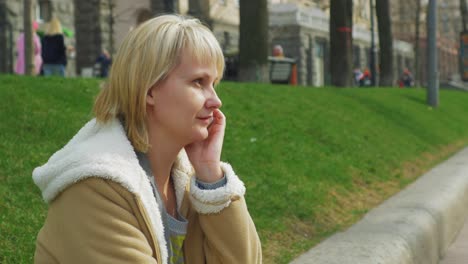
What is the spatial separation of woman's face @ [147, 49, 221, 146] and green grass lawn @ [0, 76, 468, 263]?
1653mm

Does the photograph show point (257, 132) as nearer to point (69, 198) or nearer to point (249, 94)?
point (249, 94)

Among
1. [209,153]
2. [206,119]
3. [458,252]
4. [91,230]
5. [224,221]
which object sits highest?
[206,119]

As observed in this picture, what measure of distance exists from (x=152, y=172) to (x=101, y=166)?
1.01 feet

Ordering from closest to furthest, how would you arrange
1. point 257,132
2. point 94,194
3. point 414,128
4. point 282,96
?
point 94,194
point 257,132
point 282,96
point 414,128

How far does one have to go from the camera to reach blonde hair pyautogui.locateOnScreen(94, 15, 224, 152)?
2.24 meters

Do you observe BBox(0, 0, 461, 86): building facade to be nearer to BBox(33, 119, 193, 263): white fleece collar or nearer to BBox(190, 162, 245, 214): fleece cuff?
BBox(190, 162, 245, 214): fleece cuff

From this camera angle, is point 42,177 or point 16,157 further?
point 16,157

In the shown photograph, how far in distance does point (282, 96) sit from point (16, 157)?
19.4 feet

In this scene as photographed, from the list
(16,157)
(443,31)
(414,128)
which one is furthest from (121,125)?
(443,31)

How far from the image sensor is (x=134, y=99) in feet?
7.45

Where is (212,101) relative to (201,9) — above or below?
above

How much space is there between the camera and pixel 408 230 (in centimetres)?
471

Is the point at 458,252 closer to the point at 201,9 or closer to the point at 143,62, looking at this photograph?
the point at 143,62

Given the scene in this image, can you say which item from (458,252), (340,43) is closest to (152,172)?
(458,252)
